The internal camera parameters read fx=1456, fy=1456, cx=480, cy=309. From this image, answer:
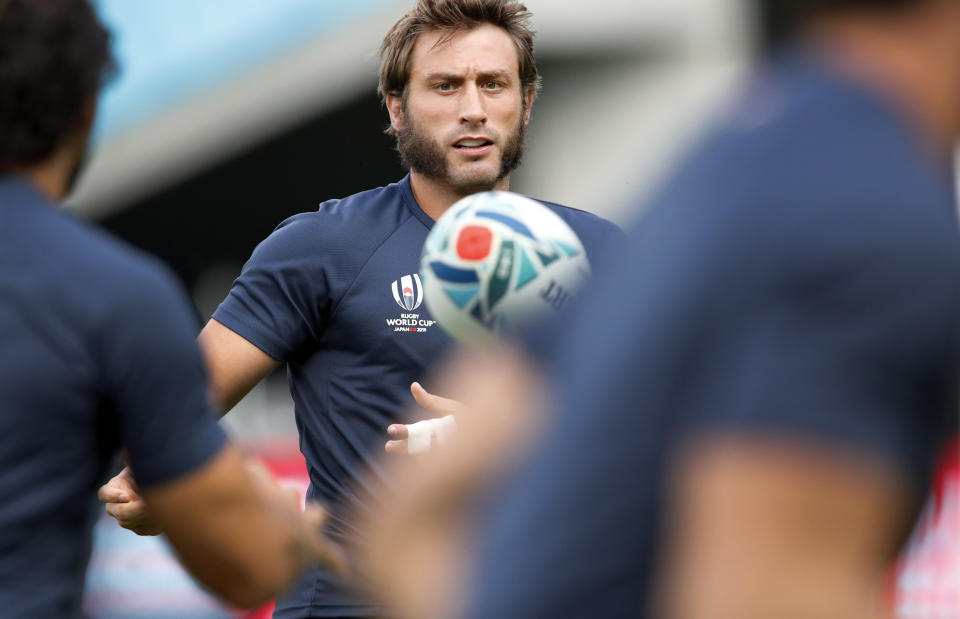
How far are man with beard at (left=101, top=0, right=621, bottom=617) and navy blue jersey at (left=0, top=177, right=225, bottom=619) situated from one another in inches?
74.3

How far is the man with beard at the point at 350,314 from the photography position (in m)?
4.25

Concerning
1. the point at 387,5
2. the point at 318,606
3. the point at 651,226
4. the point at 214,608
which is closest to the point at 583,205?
the point at 387,5

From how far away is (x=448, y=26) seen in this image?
4672mm

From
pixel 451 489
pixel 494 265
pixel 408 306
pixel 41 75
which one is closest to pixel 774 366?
pixel 451 489

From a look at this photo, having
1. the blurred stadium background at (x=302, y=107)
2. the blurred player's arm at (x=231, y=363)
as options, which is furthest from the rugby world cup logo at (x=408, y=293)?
the blurred stadium background at (x=302, y=107)

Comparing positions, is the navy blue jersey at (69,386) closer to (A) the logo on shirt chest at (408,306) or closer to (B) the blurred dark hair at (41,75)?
(B) the blurred dark hair at (41,75)

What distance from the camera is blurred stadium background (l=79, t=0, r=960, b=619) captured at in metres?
15.6

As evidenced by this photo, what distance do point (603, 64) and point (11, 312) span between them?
554 inches

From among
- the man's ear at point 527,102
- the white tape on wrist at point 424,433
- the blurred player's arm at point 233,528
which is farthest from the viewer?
the man's ear at point 527,102

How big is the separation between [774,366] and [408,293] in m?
3.07

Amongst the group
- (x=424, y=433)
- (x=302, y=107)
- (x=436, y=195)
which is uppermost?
(x=436, y=195)

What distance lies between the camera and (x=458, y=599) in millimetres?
1593

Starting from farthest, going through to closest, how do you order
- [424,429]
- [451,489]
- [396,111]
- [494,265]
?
[396,111], [424,429], [494,265], [451,489]

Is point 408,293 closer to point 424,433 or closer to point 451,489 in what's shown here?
point 424,433
